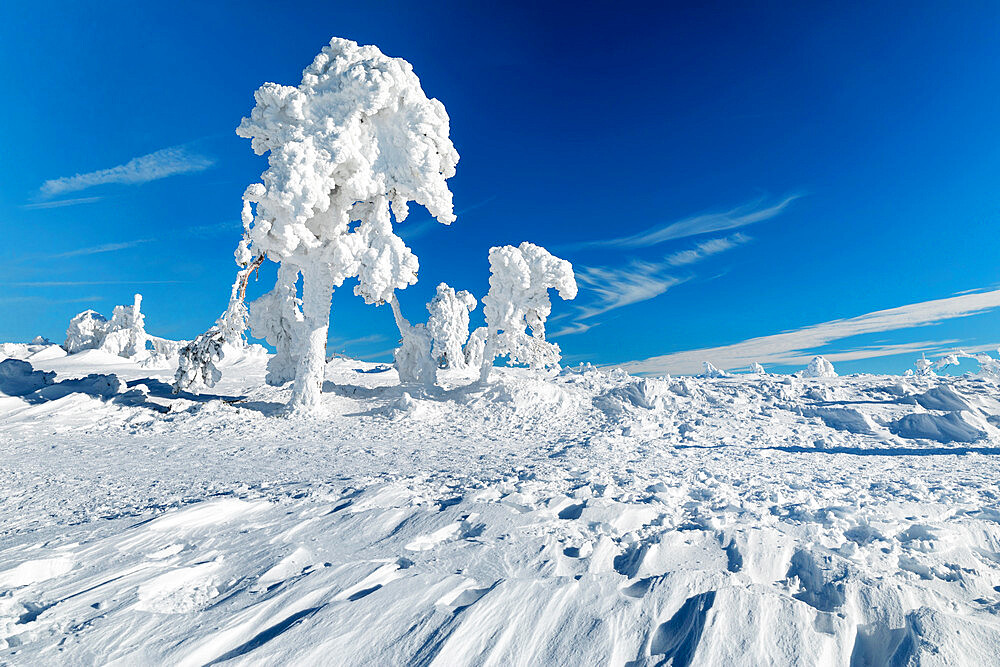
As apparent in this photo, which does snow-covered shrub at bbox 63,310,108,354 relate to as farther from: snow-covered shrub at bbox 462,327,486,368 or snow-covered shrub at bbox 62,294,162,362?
snow-covered shrub at bbox 462,327,486,368

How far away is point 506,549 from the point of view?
4070 mm

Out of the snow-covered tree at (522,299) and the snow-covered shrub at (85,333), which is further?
the snow-covered shrub at (85,333)

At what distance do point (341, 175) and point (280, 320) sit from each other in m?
5.68

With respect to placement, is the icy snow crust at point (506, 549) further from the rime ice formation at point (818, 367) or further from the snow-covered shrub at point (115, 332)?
the snow-covered shrub at point (115, 332)

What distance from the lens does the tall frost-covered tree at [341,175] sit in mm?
13125

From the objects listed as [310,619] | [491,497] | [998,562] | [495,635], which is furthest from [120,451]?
[998,562]

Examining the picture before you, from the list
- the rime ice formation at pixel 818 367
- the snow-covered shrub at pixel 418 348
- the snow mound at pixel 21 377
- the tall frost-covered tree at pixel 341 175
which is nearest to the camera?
the tall frost-covered tree at pixel 341 175

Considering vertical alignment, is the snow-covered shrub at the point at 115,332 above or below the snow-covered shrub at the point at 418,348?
above

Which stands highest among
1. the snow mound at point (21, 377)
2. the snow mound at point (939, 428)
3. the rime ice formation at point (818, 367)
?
the rime ice formation at point (818, 367)

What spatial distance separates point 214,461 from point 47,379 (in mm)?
13369

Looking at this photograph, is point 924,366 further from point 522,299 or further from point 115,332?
point 115,332

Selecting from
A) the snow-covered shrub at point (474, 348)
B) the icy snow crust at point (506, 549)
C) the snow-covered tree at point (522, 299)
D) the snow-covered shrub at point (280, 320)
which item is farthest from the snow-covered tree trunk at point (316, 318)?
the snow-covered shrub at point (474, 348)

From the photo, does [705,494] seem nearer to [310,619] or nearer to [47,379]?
[310,619]

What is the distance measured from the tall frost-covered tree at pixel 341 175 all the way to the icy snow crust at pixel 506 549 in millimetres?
5724
